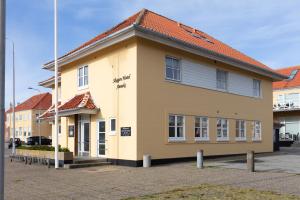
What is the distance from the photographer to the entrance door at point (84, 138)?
69.7 feet

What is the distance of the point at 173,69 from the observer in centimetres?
2006

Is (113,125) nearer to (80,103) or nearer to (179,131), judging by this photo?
(80,103)

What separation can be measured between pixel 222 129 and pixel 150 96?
279 inches

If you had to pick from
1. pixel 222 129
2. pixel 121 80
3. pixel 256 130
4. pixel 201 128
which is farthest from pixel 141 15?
pixel 256 130

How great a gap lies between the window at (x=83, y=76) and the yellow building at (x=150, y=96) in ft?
0.20

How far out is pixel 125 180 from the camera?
1266 centimetres

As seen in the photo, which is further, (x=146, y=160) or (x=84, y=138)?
(x=84, y=138)

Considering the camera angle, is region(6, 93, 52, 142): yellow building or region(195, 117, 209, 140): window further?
region(6, 93, 52, 142): yellow building

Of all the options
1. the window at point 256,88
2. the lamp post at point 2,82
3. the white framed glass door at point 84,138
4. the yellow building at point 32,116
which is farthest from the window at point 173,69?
the yellow building at point 32,116

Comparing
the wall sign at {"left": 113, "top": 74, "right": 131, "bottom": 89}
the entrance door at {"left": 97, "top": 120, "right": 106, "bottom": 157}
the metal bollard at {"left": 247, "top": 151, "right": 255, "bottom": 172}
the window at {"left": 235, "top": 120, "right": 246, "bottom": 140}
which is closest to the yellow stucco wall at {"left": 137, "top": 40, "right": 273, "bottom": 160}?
the window at {"left": 235, "top": 120, "right": 246, "bottom": 140}

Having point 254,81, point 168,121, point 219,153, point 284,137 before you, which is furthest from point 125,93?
point 284,137

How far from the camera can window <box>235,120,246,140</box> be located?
980 inches

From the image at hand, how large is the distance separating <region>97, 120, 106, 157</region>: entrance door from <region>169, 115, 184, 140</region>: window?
3.61 m

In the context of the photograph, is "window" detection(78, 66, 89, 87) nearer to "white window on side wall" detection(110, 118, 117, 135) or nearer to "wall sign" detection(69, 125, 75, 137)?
"wall sign" detection(69, 125, 75, 137)
